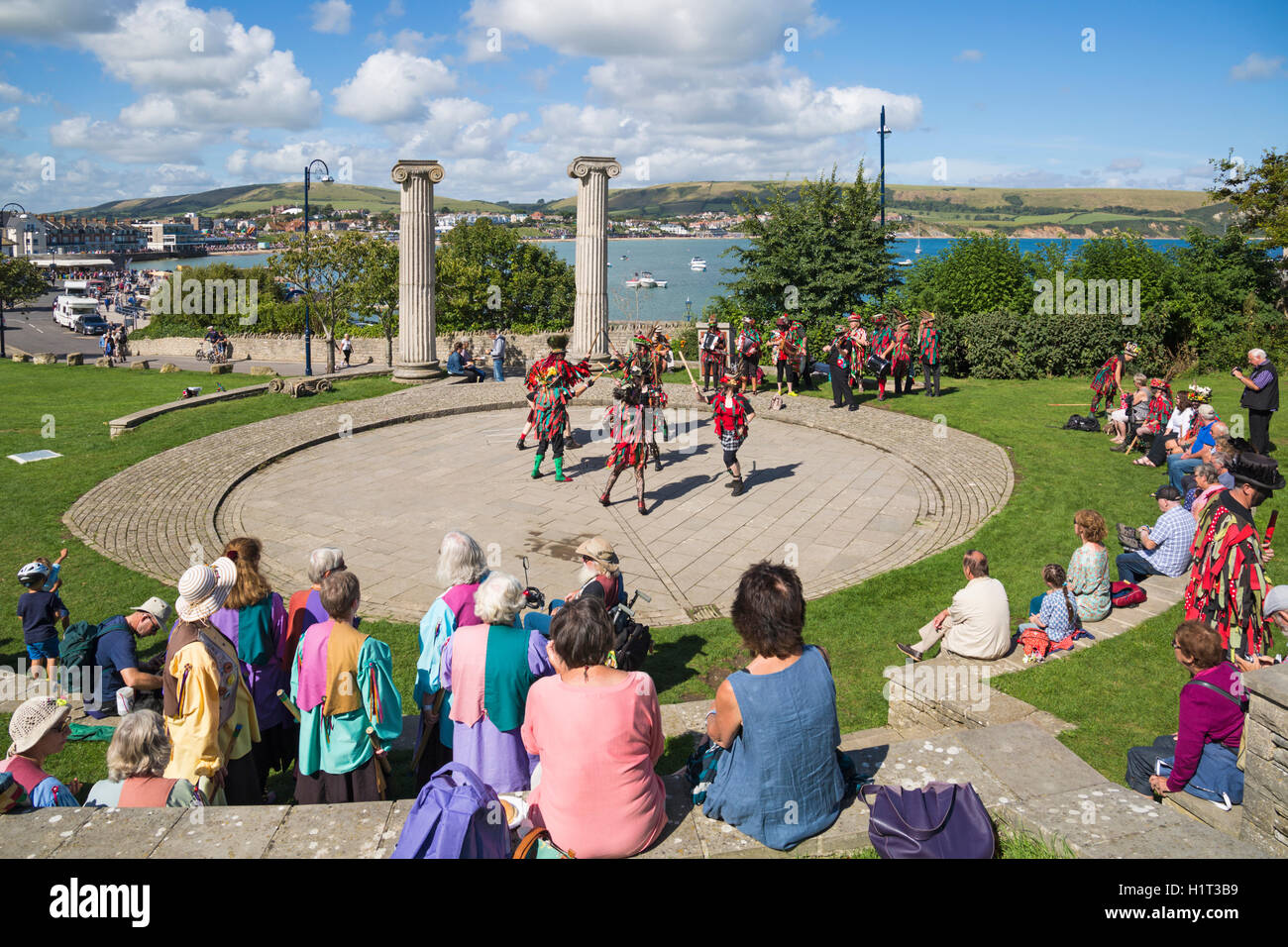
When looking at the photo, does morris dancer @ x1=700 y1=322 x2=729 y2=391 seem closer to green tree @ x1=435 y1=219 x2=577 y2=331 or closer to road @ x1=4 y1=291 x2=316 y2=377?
road @ x1=4 y1=291 x2=316 y2=377

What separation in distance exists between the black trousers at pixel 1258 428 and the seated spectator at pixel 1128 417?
1.80 m

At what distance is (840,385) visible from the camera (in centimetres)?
1852

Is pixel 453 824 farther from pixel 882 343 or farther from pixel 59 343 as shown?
pixel 59 343

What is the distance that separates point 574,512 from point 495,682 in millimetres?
7716

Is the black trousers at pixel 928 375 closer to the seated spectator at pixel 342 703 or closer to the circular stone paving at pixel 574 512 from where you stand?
the circular stone paving at pixel 574 512

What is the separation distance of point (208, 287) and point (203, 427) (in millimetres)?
48175

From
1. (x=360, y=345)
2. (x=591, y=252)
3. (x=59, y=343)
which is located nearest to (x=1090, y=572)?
(x=591, y=252)

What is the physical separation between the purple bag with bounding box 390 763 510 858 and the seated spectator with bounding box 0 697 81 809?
7.66 feet

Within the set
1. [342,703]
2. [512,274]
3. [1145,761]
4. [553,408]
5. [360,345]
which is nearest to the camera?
[342,703]

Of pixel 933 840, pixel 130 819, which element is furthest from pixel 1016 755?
pixel 130 819

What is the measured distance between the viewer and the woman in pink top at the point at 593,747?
3559 millimetres

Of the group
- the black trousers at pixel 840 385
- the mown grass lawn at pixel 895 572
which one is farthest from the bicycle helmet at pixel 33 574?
the black trousers at pixel 840 385

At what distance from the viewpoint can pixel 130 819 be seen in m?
3.71

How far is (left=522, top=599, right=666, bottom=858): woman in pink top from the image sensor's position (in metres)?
3.56
